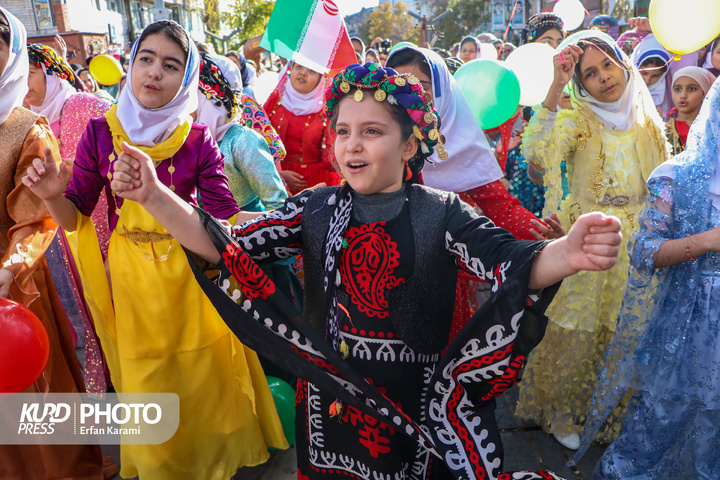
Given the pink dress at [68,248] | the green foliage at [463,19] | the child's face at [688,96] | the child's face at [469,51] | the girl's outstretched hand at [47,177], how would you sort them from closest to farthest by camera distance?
the girl's outstretched hand at [47,177]
the pink dress at [68,248]
the child's face at [688,96]
the child's face at [469,51]
the green foliage at [463,19]

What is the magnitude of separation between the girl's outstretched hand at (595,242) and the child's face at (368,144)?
0.63 meters

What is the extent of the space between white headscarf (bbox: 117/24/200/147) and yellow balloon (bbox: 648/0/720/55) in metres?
3.16

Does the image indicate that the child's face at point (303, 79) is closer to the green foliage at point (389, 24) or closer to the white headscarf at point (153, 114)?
the white headscarf at point (153, 114)

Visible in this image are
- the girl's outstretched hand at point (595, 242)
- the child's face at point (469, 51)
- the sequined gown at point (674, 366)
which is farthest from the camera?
the child's face at point (469, 51)

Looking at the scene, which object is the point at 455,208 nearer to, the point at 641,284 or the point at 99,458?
the point at 641,284

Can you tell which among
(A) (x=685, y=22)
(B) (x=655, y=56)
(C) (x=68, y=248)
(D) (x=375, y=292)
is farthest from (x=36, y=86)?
(B) (x=655, y=56)

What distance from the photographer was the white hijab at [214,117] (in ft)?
11.0

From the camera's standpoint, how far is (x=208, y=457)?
102 inches

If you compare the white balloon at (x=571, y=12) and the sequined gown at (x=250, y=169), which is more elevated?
the white balloon at (x=571, y=12)

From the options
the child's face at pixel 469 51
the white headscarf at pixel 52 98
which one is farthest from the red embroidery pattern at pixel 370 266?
the child's face at pixel 469 51

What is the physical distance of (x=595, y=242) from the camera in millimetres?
1304

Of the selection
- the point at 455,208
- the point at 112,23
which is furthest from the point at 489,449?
the point at 112,23

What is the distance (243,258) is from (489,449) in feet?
3.02

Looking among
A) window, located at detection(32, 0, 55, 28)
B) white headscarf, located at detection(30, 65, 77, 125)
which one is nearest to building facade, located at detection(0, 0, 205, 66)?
window, located at detection(32, 0, 55, 28)
